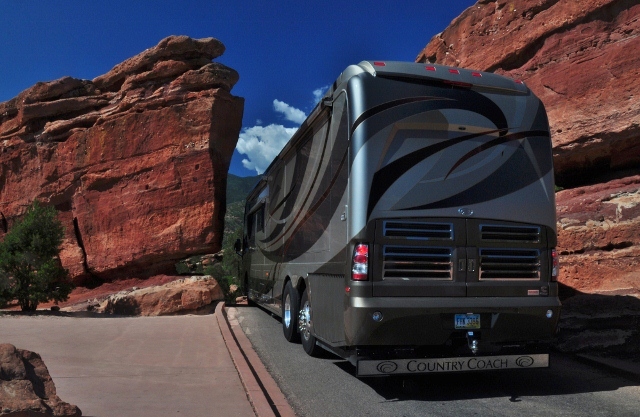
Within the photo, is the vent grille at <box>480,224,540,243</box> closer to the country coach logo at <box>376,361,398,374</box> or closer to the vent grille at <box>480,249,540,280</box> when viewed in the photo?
the vent grille at <box>480,249,540,280</box>

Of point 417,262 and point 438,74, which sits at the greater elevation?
point 438,74

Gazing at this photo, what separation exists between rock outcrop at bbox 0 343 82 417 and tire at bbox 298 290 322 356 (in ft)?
12.4

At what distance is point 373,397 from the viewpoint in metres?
5.58

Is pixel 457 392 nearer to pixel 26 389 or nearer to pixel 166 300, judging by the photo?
pixel 26 389

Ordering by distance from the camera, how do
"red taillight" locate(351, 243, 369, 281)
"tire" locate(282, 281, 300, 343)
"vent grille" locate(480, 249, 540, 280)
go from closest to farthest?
"red taillight" locate(351, 243, 369, 281), "vent grille" locate(480, 249, 540, 280), "tire" locate(282, 281, 300, 343)

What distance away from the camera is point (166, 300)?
18328 millimetres

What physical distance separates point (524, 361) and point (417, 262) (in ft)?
5.13

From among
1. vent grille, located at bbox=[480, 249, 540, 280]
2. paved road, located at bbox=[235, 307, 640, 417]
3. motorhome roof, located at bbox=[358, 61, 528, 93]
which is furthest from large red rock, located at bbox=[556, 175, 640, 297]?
motorhome roof, located at bbox=[358, 61, 528, 93]

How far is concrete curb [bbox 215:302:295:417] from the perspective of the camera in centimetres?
477

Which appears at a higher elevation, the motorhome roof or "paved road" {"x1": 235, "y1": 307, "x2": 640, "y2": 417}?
the motorhome roof

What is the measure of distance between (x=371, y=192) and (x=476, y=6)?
1339 cm

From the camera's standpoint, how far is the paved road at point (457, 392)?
16.6ft

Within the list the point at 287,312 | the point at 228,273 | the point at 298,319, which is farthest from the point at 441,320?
the point at 228,273

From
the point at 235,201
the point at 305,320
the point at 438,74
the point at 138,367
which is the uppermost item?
the point at 235,201
